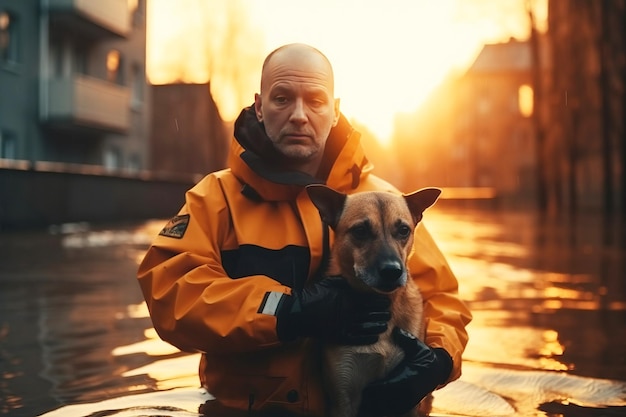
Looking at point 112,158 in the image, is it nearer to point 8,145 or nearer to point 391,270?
point 8,145

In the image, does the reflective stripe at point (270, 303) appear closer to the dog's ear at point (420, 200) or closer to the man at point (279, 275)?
the man at point (279, 275)

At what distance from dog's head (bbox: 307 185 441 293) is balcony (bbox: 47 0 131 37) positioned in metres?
27.7

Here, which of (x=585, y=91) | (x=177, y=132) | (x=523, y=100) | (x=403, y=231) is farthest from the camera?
(x=523, y=100)

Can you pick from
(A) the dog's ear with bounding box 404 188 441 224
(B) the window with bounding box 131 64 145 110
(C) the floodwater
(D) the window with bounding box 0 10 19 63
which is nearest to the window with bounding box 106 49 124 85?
(B) the window with bounding box 131 64 145 110

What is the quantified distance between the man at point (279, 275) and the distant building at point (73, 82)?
2352 centimetres

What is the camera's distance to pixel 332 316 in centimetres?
328

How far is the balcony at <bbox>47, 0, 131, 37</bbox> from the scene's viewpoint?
2925cm

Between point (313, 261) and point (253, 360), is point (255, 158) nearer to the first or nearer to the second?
point (313, 261)

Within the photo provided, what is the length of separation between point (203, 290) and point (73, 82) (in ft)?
91.8

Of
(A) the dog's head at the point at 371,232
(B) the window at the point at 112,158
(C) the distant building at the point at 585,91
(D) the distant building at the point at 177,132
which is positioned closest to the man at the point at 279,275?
(A) the dog's head at the point at 371,232

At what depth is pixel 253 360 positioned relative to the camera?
11.8 ft

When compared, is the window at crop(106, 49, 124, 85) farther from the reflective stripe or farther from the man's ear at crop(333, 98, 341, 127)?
the reflective stripe

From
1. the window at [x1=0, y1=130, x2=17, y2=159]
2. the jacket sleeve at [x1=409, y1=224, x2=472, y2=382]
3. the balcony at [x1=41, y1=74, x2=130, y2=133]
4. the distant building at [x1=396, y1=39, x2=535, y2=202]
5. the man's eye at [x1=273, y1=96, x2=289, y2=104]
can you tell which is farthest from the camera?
the distant building at [x1=396, y1=39, x2=535, y2=202]

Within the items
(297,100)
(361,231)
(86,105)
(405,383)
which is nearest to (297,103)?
(297,100)
